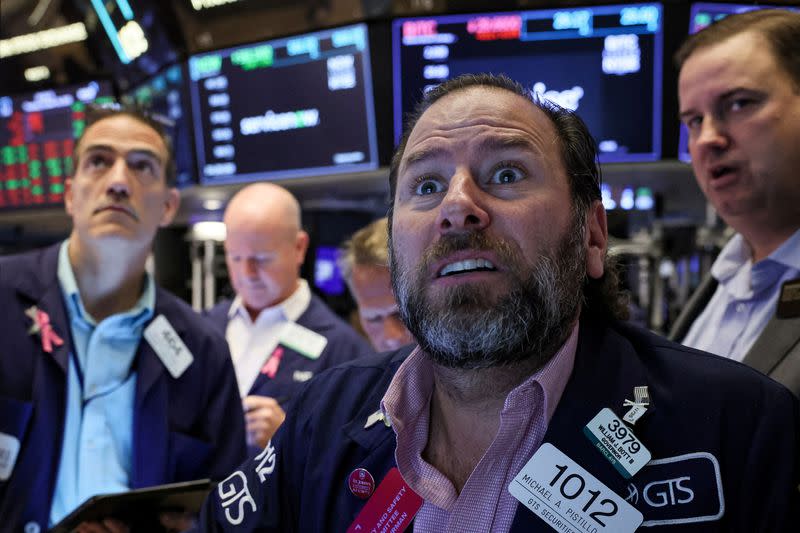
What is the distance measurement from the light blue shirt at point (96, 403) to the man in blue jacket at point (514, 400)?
2.11 ft

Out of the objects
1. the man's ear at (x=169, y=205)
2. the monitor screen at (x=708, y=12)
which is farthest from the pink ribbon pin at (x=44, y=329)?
the monitor screen at (x=708, y=12)

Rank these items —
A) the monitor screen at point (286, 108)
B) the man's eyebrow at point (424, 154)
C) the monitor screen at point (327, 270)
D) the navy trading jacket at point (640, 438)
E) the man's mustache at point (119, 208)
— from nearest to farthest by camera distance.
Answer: the navy trading jacket at point (640, 438), the man's eyebrow at point (424, 154), the man's mustache at point (119, 208), the monitor screen at point (286, 108), the monitor screen at point (327, 270)

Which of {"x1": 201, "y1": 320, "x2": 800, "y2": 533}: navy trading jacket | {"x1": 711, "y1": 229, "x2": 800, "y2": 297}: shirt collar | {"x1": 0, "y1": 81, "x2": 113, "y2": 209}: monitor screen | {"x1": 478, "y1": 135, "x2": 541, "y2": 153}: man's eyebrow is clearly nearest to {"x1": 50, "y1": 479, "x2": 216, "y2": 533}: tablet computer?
{"x1": 201, "y1": 320, "x2": 800, "y2": 533}: navy trading jacket

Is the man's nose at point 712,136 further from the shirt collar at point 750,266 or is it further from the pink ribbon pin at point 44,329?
the pink ribbon pin at point 44,329

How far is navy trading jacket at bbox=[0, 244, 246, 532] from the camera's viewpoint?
1.71 meters

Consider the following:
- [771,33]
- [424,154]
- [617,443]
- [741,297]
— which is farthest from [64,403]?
[771,33]

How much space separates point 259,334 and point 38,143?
62.5 inches

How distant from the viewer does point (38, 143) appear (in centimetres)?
341

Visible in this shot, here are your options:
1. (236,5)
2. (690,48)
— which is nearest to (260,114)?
(236,5)

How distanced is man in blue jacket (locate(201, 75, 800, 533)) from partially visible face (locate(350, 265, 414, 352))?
3.12 feet

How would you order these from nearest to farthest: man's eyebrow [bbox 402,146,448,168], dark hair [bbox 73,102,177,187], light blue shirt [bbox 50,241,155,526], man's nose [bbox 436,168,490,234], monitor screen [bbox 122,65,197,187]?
man's nose [bbox 436,168,490,234], man's eyebrow [bbox 402,146,448,168], light blue shirt [bbox 50,241,155,526], dark hair [bbox 73,102,177,187], monitor screen [bbox 122,65,197,187]

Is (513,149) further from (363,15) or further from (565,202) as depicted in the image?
(363,15)

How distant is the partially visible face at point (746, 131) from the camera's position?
157 cm

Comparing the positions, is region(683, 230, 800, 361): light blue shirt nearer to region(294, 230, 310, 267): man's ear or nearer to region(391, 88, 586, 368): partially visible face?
region(391, 88, 586, 368): partially visible face
